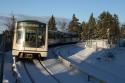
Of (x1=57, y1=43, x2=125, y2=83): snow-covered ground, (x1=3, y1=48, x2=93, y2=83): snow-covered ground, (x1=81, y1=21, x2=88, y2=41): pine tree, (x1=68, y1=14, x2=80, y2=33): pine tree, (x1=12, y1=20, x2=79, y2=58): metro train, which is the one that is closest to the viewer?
(x1=3, y1=48, x2=93, y2=83): snow-covered ground

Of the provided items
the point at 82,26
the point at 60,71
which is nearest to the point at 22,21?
the point at 60,71

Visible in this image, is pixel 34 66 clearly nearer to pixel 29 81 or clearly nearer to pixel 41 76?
pixel 41 76

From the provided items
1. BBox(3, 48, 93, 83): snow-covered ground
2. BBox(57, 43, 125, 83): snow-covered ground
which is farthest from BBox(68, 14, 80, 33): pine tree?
BBox(3, 48, 93, 83): snow-covered ground

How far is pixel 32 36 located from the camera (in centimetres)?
2980

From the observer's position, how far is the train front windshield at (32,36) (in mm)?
29500

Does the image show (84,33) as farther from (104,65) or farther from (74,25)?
(104,65)

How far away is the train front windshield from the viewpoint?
2950 centimetres

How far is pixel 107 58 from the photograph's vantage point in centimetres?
3850

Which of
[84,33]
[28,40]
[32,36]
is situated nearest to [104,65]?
[32,36]

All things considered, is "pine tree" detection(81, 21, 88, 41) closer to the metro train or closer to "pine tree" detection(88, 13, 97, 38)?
"pine tree" detection(88, 13, 97, 38)

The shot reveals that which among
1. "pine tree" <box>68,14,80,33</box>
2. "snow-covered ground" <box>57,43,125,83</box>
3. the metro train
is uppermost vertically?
"pine tree" <box>68,14,80,33</box>

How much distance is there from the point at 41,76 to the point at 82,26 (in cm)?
10970

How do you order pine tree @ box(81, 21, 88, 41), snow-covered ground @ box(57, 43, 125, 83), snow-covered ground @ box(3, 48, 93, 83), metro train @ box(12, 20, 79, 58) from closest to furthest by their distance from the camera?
snow-covered ground @ box(3, 48, 93, 83), snow-covered ground @ box(57, 43, 125, 83), metro train @ box(12, 20, 79, 58), pine tree @ box(81, 21, 88, 41)

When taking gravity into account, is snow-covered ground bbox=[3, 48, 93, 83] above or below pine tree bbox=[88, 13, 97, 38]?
below
